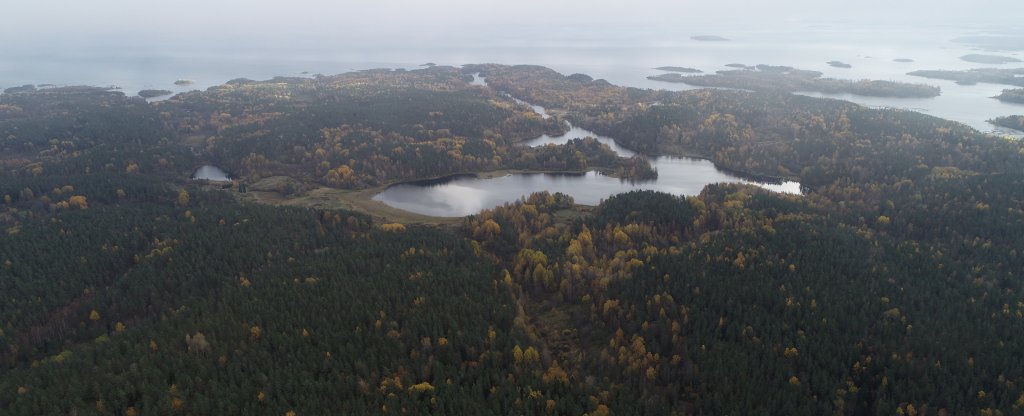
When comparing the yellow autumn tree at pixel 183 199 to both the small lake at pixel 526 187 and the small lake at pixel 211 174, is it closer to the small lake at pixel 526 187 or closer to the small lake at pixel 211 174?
the small lake at pixel 211 174

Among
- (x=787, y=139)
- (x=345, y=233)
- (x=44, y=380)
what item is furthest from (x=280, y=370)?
(x=787, y=139)

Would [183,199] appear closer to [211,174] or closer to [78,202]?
[78,202]

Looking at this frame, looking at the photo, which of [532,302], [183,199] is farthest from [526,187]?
[183,199]

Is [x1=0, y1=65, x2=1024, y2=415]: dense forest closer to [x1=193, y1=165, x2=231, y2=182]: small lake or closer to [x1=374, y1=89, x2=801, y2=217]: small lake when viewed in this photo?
[x1=374, y1=89, x2=801, y2=217]: small lake

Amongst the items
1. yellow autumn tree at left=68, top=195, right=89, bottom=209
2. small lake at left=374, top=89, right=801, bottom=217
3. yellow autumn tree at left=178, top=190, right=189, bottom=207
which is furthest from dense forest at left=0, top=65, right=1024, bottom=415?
small lake at left=374, top=89, right=801, bottom=217

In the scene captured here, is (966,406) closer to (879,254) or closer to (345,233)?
(879,254)

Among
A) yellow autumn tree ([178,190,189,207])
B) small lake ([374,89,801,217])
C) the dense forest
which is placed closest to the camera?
the dense forest

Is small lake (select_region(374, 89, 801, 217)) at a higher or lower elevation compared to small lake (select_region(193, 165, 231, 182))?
lower
